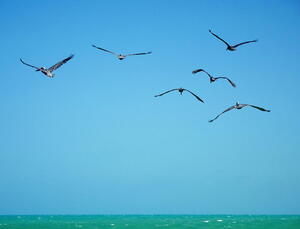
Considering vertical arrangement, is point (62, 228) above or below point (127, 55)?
below

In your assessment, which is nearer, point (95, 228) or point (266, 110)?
point (266, 110)

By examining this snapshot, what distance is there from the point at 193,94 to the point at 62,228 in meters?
51.0

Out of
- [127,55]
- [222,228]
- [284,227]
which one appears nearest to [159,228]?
[222,228]

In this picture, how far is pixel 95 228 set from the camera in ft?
234

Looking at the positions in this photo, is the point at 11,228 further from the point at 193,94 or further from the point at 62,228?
the point at 193,94

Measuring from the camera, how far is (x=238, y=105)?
24.4 metres

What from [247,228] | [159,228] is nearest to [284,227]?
[247,228]

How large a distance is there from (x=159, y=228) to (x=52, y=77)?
146 feet

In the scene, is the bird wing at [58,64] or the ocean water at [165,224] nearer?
the bird wing at [58,64]

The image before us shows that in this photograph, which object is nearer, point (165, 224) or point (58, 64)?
point (58, 64)

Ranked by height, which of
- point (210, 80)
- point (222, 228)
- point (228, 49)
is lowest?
point (222, 228)

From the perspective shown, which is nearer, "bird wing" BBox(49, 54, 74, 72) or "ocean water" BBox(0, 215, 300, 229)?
"bird wing" BBox(49, 54, 74, 72)

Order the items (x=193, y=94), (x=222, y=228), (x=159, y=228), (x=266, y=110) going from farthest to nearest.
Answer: (x=159, y=228) → (x=222, y=228) → (x=193, y=94) → (x=266, y=110)

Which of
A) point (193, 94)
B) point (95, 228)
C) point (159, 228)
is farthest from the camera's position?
point (95, 228)
